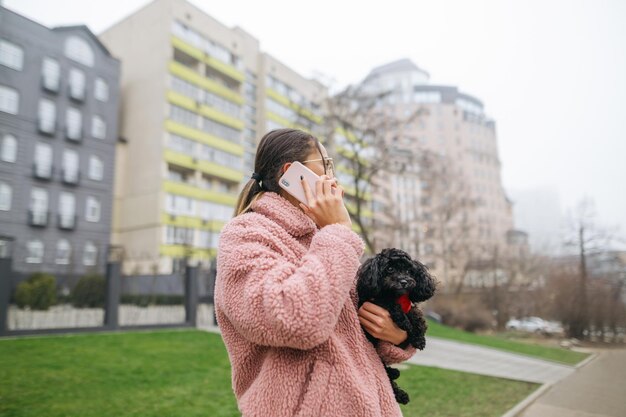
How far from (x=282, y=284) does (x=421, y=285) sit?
1.90 feet

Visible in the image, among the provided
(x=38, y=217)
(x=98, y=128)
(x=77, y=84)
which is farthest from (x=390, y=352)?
(x=98, y=128)

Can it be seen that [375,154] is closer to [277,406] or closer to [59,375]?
[59,375]

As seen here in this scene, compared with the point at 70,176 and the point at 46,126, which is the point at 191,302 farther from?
the point at 46,126

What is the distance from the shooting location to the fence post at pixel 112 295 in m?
12.1

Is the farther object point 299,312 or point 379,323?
point 379,323

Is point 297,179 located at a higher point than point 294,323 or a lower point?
higher

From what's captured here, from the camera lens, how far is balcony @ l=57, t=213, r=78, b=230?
2770cm

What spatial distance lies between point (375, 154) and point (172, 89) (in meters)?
21.8

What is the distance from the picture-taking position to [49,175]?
2725 cm

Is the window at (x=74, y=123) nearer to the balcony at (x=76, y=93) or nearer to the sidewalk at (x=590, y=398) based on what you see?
the balcony at (x=76, y=93)

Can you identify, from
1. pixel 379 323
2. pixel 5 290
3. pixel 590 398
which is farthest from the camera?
pixel 5 290

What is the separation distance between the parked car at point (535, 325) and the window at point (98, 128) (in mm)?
29637

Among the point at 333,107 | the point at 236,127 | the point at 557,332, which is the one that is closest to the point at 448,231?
the point at 557,332

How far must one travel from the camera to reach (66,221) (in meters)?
28.0
